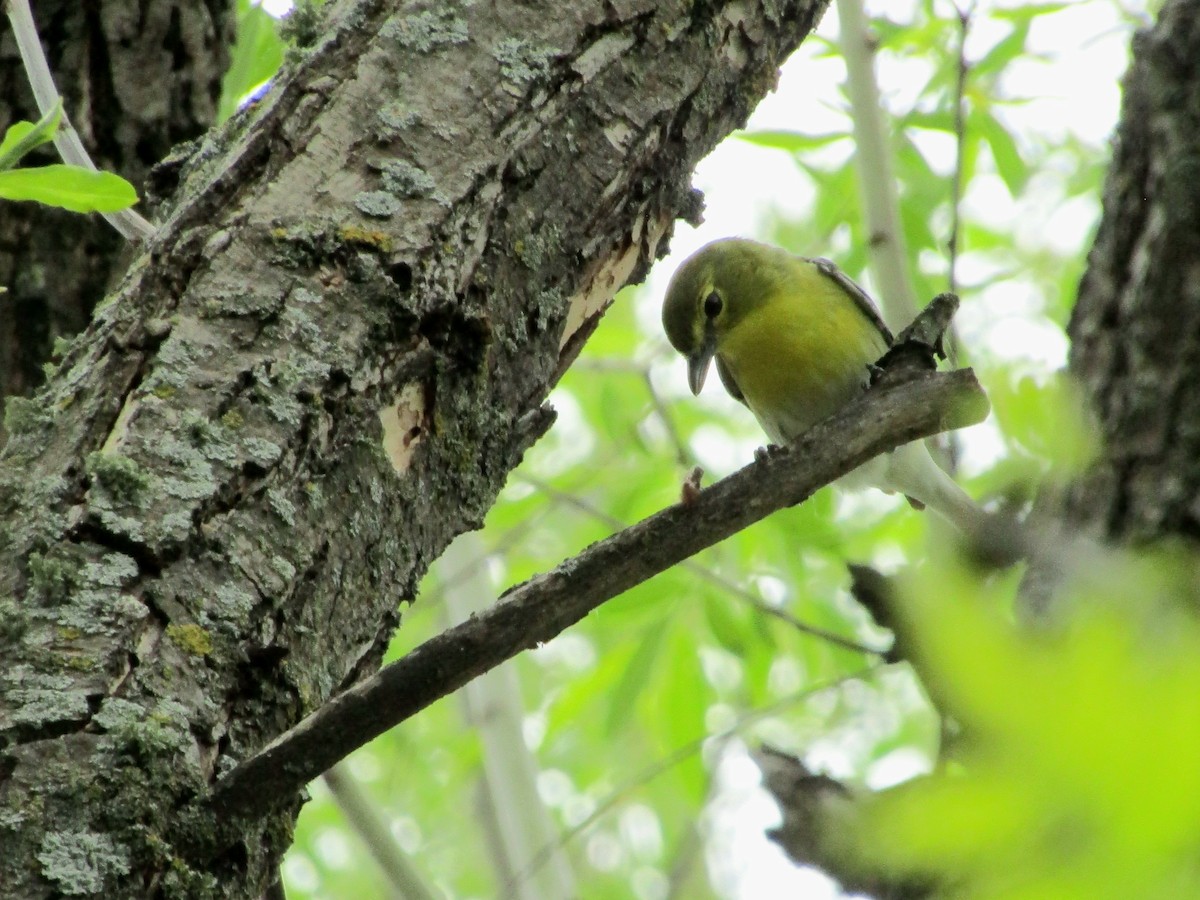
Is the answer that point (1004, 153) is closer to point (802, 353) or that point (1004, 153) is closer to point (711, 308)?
point (802, 353)

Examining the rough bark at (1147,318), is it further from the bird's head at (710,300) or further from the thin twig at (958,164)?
the bird's head at (710,300)

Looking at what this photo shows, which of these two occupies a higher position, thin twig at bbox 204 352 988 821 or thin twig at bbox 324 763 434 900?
thin twig at bbox 324 763 434 900

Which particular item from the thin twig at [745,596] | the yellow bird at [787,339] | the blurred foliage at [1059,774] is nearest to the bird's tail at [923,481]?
the yellow bird at [787,339]

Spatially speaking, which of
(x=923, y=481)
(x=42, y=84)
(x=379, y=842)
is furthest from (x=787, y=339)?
(x=42, y=84)

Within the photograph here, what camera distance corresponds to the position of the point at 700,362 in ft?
16.3

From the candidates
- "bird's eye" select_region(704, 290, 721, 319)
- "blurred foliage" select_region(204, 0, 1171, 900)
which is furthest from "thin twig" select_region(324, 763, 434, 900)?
"bird's eye" select_region(704, 290, 721, 319)

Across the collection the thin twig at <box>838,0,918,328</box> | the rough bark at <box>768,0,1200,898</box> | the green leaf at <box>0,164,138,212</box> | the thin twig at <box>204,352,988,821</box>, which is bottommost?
the thin twig at <box>204,352,988,821</box>

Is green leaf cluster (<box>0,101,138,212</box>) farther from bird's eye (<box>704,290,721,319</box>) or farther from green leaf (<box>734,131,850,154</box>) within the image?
bird's eye (<box>704,290,721,319</box>)

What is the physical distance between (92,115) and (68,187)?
2.13m

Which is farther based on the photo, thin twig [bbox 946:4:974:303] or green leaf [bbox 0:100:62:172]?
thin twig [bbox 946:4:974:303]

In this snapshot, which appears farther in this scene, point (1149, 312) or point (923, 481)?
point (923, 481)

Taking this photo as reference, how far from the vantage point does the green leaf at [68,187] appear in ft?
5.75

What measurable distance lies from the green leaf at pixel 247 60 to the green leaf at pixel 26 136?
198 cm

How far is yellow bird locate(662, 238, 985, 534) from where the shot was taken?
467 cm
